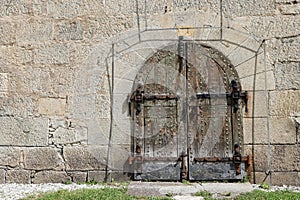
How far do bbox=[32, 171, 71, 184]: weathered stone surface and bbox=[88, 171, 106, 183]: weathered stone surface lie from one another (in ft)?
0.82

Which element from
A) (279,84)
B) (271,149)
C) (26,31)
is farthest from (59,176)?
(279,84)

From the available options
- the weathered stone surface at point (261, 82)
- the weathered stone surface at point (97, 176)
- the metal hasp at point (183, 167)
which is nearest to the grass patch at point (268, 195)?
the metal hasp at point (183, 167)

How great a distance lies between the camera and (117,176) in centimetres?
430

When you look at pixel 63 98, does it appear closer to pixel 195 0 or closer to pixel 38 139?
pixel 38 139

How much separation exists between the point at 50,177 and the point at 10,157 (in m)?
0.53

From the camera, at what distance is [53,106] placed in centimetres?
443

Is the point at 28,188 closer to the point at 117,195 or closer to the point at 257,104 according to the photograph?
the point at 117,195

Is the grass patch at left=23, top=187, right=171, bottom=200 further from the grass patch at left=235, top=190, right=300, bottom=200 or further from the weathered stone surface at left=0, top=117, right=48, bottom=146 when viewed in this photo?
the weathered stone surface at left=0, top=117, right=48, bottom=146

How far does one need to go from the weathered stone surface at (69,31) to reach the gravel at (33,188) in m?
1.68

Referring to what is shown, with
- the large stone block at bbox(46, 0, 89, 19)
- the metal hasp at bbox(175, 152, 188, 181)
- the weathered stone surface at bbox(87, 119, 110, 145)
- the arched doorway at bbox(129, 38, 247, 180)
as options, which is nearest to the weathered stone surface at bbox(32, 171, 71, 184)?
the weathered stone surface at bbox(87, 119, 110, 145)

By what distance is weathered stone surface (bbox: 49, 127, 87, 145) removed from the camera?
14.3 ft

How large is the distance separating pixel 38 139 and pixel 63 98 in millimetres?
554

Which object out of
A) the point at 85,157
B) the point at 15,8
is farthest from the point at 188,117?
the point at 15,8

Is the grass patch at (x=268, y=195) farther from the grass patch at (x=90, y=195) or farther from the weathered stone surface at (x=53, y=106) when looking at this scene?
the weathered stone surface at (x=53, y=106)
